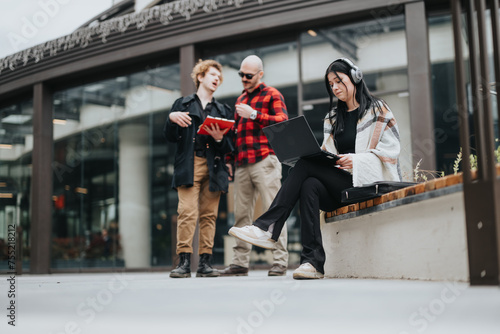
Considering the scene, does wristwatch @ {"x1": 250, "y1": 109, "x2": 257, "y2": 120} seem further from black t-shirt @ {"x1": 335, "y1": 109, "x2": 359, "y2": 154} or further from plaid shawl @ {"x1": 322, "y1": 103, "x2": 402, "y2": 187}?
plaid shawl @ {"x1": 322, "y1": 103, "x2": 402, "y2": 187}

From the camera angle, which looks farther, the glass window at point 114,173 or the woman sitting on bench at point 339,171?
A: the glass window at point 114,173

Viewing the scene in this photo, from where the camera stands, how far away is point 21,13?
9.76m

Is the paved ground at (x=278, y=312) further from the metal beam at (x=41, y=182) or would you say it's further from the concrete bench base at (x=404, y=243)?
the metal beam at (x=41, y=182)

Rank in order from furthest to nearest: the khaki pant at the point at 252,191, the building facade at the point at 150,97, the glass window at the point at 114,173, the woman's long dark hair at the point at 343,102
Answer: the glass window at the point at 114,173
the building facade at the point at 150,97
the khaki pant at the point at 252,191
the woman's long dark hair at the point at 343,102

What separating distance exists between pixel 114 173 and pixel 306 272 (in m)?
8.11

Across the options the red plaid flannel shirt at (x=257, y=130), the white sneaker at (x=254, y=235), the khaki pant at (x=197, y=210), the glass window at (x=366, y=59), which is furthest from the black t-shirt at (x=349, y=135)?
the glass window at (x=366, y=59)

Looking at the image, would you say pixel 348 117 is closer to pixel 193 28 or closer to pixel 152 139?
pixel 193 28

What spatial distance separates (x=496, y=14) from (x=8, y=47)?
37.5 feet

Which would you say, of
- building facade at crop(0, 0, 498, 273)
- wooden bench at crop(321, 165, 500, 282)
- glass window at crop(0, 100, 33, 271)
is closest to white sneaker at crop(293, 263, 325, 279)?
wooden bench at crop(321, 165, 500, 282)

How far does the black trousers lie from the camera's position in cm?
375

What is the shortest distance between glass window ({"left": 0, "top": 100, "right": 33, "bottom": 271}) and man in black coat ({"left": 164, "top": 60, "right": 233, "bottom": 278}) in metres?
7.77

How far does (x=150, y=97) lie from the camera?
35.9 feet

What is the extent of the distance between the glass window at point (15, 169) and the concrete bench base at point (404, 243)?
9344mm

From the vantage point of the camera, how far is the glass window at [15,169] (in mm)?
12250
